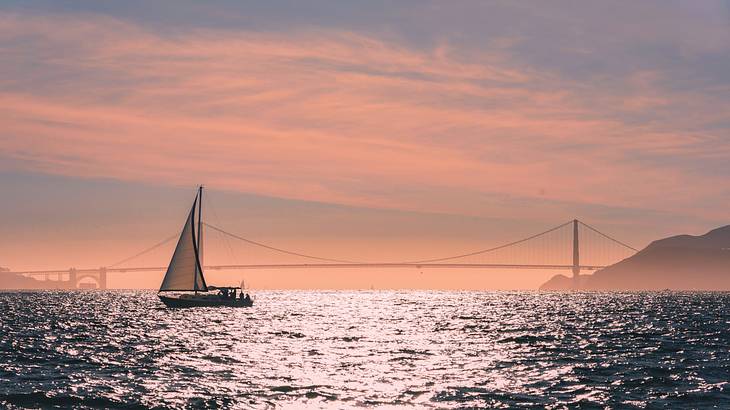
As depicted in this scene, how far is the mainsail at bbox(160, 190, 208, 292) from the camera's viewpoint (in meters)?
101

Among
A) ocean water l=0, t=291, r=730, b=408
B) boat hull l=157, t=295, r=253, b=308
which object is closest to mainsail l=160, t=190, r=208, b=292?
boat hull l=157, t=295, r=253, b=308

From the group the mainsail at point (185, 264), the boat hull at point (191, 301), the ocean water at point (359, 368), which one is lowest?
the ocean water at point (359, 368)

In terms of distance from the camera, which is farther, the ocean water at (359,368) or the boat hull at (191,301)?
the boat hull at (191,301)

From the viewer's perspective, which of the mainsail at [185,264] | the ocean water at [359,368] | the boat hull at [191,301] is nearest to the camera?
the ocean water at [359,368]

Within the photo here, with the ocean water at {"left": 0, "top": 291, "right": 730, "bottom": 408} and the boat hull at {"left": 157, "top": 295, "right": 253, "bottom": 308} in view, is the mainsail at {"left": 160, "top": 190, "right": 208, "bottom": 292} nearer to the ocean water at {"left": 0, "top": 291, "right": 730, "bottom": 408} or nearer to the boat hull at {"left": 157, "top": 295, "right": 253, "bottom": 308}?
the boat hull at {"left": 157, "top": 295, "right": 253, "bottom": 308}

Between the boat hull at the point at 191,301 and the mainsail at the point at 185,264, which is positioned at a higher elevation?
the mainsail at the point at 185,264

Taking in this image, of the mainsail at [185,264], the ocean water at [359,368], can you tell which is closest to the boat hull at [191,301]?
the mainsail at [185,264]

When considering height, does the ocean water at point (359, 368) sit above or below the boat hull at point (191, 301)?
below

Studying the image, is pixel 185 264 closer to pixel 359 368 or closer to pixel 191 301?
pixel 191 301

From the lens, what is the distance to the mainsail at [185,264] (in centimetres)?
10144

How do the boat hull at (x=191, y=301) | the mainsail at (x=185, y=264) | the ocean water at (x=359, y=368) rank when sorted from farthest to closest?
the boat hull at (x=191, y=301) < the mainsail at (x=185, y=264) < the ocean water at (x=359, y=368)

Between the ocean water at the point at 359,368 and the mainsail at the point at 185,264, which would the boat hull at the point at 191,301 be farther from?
the ocean water at the point at 359,368

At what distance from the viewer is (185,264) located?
102 metres

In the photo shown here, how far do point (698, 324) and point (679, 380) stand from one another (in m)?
49.2
